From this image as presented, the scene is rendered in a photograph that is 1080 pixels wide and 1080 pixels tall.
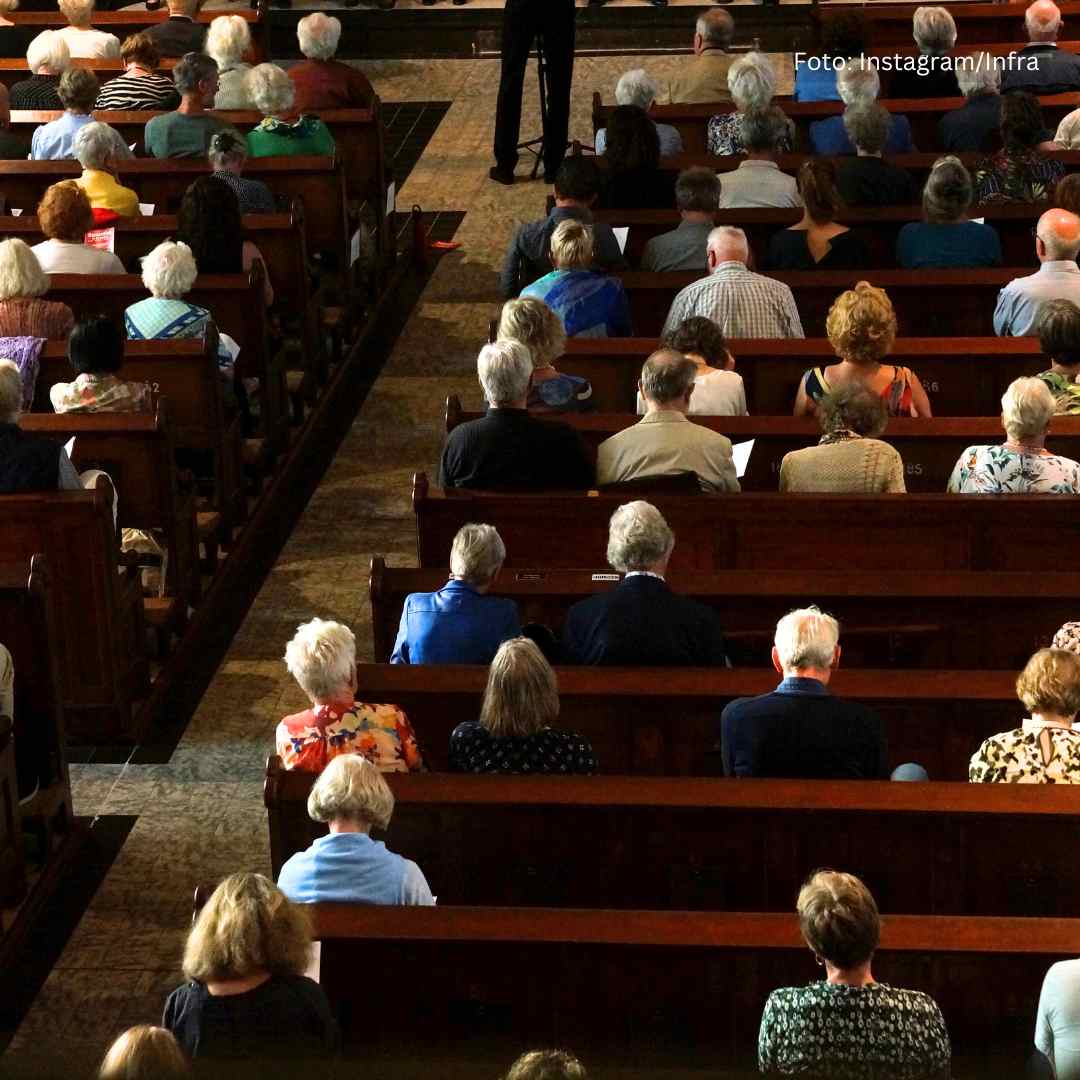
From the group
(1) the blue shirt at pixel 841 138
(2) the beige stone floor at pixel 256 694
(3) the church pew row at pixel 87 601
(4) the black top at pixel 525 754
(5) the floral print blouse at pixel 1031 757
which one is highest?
(5) the floral print blouse at pixel 1031 757

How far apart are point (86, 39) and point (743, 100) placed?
3.95m

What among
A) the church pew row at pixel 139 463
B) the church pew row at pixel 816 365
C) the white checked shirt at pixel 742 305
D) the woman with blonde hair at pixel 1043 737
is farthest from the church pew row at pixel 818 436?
the woman with blonde hair at pixel 1043 737

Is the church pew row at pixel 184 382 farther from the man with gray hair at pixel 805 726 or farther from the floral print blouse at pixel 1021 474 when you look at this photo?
the man with gray hair at pixel 805 726

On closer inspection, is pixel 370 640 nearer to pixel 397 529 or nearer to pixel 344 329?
pixel 397 529

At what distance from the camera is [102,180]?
330 inches

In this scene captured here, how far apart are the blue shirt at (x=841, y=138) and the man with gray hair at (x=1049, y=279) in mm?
2247

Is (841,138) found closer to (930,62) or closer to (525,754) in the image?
(930,62)

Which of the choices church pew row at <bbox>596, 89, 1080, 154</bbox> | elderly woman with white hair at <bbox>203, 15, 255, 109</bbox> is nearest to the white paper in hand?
church pew row at <bbox>596, 89, 1080, 154</bbox>

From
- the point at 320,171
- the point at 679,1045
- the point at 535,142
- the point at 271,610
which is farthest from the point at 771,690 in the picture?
the point at 535,142

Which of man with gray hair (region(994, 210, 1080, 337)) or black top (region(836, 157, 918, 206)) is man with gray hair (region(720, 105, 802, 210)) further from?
man with gray hair (region(994, 210, 1080, 337))

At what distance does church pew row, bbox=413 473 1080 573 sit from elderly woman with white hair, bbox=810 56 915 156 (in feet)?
11.6

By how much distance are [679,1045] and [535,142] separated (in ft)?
27.3

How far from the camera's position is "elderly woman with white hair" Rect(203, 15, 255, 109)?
10.1 metres

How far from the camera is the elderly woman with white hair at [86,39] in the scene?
11.1 metres
